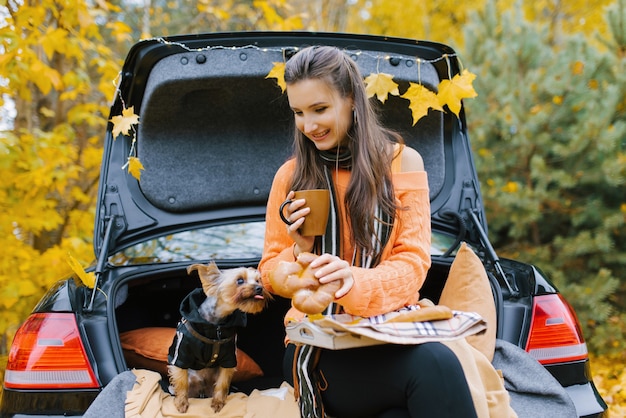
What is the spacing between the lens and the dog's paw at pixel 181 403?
206cm

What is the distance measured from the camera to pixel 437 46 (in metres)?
2.58

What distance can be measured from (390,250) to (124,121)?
1.41 meters

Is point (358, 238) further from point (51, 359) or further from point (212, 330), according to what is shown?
point (51, 359)

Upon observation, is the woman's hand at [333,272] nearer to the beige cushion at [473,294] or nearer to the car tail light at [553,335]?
the beige cushion at [473,294]

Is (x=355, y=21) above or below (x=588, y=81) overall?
above

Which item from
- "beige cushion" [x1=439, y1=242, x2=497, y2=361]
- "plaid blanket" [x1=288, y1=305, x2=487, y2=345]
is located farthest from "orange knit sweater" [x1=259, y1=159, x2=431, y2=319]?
"beige cushion" [x1=439, y1=242, x2=497, y2=361]

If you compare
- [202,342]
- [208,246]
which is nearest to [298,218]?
[202,342]

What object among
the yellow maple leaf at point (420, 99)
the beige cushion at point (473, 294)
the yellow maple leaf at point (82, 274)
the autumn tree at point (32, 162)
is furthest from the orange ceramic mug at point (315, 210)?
the autumn tree at point (32, 162)

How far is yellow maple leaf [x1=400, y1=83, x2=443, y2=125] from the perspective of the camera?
254cm

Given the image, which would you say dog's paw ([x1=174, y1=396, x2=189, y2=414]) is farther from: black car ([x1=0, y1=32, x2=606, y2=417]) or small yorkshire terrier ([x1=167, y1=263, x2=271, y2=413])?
black car ([x1=0, y1=32, x2=606, y2=417])

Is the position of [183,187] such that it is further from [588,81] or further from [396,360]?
[588,81]

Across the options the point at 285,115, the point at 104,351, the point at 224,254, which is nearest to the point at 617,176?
the point at 285,115

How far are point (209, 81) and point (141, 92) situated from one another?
33 centimetres

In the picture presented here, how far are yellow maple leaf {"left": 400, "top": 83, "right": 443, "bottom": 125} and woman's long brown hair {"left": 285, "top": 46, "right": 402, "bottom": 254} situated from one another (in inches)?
23.8
